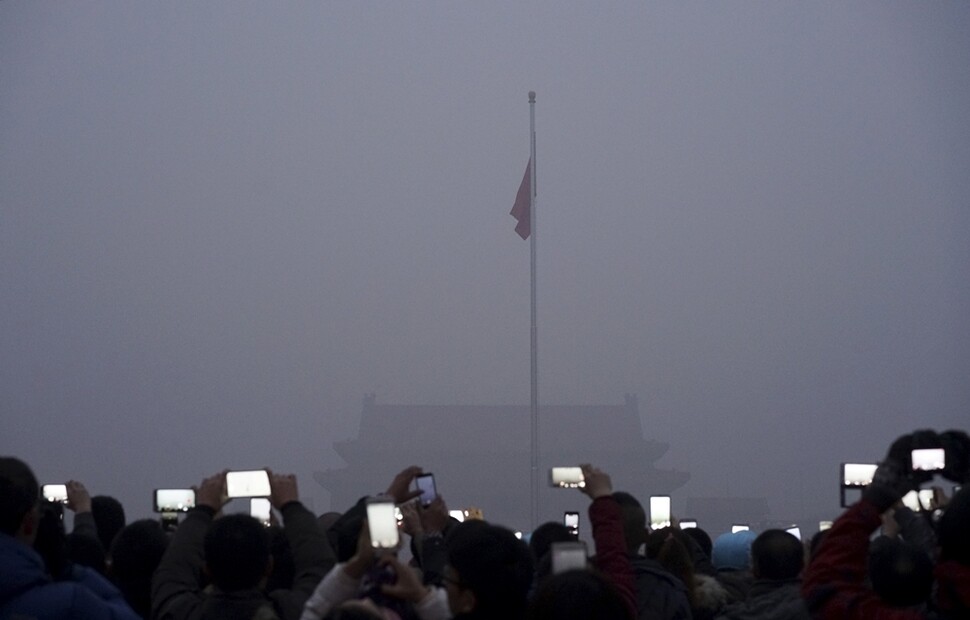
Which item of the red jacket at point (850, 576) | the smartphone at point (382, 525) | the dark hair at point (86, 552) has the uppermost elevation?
the smartphone at point (382, 525)

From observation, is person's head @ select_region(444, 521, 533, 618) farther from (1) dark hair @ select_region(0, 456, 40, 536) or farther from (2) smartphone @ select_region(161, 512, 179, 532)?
(2) smartphone @ select_region(161, 512, 179, 532)

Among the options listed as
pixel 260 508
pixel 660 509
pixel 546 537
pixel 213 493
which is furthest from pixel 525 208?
pixel 213 493

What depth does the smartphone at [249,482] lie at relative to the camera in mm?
4523

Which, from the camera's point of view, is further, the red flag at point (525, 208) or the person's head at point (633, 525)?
the red flag at point (525, 208)

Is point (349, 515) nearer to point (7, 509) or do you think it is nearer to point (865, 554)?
point (7, 509)

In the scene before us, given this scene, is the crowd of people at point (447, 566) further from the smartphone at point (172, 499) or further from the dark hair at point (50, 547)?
the smartphone at point (172, 499)

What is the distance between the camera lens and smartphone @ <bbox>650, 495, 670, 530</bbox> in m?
8.59

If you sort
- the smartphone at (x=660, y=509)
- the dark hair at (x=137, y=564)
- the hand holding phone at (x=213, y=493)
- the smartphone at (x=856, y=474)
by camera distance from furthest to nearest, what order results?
the smartphone at (x=660, y=509), the smartphone at (x=856, y=474), the dark hair at (x=137, y=564), the hand holding phone at (x=213, y=493)

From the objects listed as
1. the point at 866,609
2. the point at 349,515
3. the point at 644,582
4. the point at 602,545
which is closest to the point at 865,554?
the point at 866,609

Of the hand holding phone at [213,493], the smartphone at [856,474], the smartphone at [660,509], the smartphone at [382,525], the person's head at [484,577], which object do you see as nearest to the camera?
the person's head at [484,577]

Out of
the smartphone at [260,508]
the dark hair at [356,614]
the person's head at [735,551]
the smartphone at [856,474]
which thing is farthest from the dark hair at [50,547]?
the person's head at [735,551]

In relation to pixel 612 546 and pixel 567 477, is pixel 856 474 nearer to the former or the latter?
pixel 567 477

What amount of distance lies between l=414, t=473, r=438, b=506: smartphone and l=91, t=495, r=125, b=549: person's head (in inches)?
76.8

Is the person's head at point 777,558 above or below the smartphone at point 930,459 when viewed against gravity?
below
